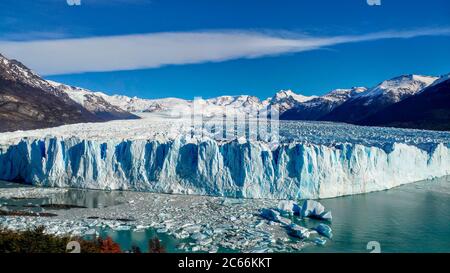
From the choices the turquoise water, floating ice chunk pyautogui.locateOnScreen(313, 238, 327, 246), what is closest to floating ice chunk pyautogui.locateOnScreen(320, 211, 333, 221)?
the turquoise water

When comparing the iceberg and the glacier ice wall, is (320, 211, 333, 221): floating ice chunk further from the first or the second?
the glacier ice wall

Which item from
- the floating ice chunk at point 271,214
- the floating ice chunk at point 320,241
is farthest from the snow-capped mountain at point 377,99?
the floating ice chunk at point 320,241

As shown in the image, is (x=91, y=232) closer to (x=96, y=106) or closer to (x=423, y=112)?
(x=423, y=112)

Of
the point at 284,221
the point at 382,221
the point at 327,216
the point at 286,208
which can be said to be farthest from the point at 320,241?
the point at 382,221

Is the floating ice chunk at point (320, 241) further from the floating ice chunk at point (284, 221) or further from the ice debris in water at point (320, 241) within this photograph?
the floating ice chunk at point (284, 221)
